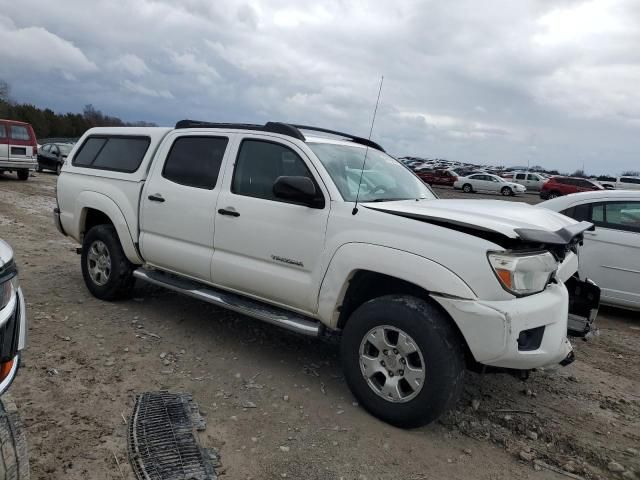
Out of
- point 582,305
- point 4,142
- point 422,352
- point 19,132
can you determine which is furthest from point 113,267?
point 19,132

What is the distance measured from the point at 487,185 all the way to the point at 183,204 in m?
34.4

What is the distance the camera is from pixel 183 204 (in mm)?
4496

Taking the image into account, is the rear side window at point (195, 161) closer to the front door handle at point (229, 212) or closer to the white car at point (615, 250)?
the front door handle at point (229, 212)

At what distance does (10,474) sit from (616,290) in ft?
20.4

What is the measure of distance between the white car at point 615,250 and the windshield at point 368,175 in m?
2.77

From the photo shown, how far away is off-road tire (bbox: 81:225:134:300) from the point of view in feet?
17.1

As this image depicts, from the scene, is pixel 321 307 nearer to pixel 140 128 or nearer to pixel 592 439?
pixel 592 439

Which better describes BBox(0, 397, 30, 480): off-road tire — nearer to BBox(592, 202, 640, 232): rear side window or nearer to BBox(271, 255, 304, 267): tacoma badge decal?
BBox(271, 255, 304, 267): tacoma badge decal

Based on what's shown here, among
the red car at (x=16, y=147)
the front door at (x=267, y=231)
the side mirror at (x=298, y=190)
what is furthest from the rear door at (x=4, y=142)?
the side mirror at (x=298, y=190)

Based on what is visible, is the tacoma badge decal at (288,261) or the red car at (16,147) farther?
the red car at (16,147)

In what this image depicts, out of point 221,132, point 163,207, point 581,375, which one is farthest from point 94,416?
point 581,375

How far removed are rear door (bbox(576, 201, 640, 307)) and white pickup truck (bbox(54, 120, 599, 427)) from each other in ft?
8.45

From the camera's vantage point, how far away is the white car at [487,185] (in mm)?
35156

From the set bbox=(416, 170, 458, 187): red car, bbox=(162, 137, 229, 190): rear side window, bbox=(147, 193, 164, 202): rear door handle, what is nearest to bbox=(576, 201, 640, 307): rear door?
bbox=(162, 137, 229, 190): rear side window
